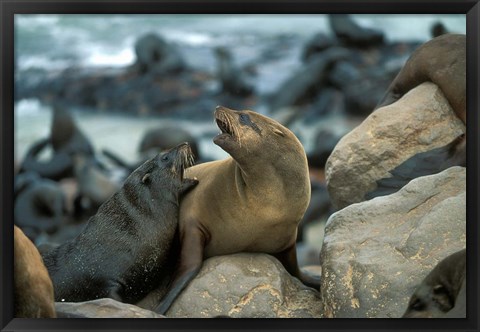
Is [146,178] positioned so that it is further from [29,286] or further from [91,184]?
[91,184]

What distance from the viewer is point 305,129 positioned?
8.52 meters

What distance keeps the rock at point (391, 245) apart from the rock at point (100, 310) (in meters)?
1.14

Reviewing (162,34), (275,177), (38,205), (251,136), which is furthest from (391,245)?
(38,205)

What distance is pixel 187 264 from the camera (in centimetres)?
647

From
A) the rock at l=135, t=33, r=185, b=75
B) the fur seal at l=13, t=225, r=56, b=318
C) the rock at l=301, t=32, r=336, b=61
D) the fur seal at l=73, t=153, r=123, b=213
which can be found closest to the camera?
the fur seal at l=13, t=225, r=56, b=318

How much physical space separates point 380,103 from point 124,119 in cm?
222

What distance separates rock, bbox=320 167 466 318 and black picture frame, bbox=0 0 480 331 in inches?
6.1

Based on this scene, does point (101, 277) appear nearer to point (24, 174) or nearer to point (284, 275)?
point (284, 275)

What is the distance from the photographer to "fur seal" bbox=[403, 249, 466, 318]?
5.62 metres

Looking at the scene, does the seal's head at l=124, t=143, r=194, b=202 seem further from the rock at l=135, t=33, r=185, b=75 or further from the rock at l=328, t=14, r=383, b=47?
the rock at l=328, t=14, r=383, b=47

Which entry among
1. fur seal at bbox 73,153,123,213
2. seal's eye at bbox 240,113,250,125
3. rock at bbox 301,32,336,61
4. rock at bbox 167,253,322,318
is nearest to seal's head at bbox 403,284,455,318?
rock at bbox 167,253,322,318

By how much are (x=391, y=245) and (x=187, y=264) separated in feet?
4.41

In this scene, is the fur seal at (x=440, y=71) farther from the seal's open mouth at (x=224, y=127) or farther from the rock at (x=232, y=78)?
the seal's open mouth at (x=224, y=127)

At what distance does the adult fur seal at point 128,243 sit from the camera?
657 cm
